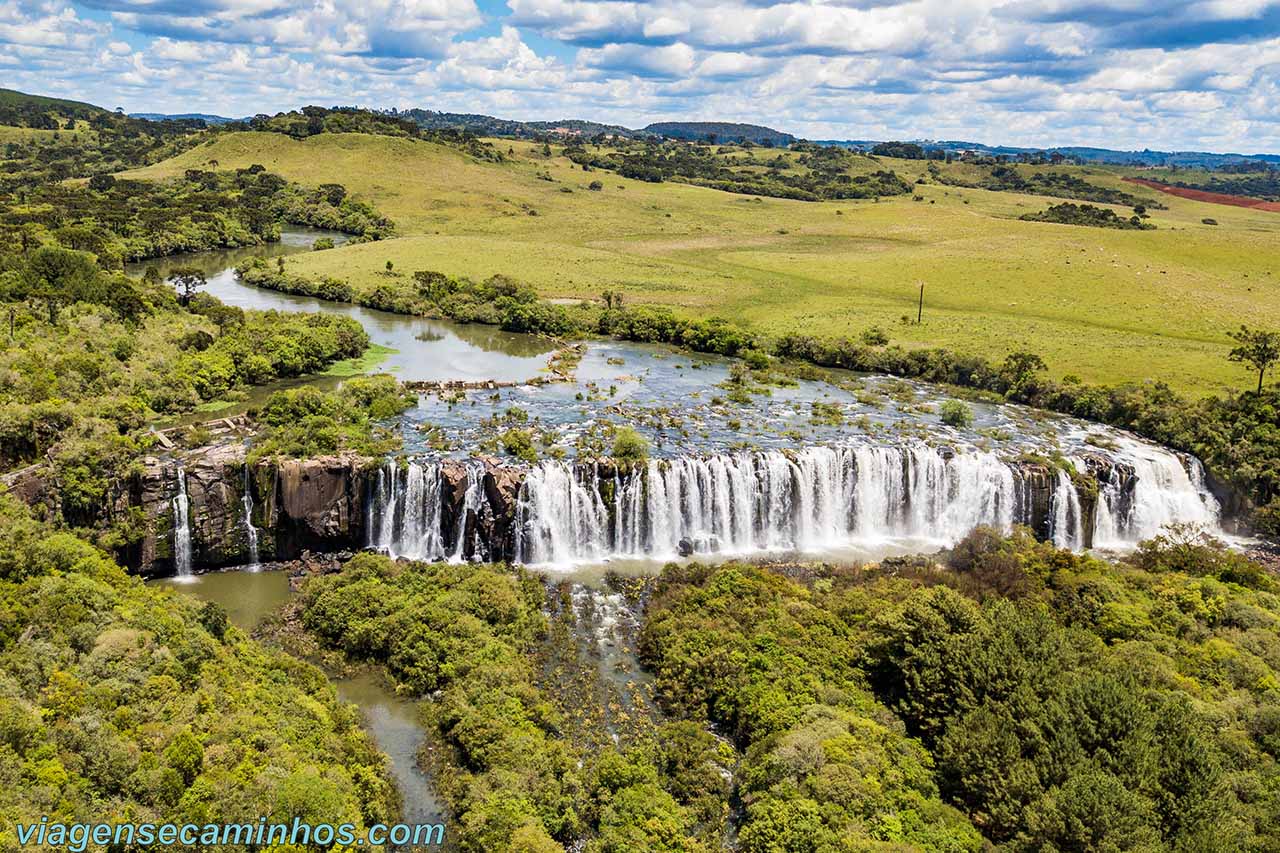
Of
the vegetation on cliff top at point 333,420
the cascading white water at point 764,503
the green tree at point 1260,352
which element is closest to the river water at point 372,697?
the vegetation on cliff top at point 333,420

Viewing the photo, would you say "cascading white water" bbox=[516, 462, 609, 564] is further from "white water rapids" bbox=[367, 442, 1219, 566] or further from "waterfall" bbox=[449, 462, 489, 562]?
"waterfall" bbox=[449, 462, 489, 562]

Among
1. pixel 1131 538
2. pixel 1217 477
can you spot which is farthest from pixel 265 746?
pixel 1217 477

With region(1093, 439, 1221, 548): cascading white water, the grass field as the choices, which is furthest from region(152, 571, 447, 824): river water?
the grass field

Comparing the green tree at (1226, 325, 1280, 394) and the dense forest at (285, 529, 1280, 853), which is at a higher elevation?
the green tree at (1226, 325, 1280, 394)

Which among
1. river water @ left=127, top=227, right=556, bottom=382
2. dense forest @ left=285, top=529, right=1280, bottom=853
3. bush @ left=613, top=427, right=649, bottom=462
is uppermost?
river water @ left=127, top=227, right=556, bottom=382

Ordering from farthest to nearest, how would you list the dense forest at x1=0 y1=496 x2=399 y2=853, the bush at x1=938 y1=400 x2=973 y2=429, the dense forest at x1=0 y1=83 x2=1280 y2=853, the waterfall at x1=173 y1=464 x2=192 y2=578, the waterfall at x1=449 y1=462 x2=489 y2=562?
the bush at x1=938 y1=400 x2=973 y2=429 → the waterfall at x1=449 y1=462 x2=489 y2=562 → the waterfall at x1=173 y1=464 x2=192 y2=578 → the dense forest at x1=0 y1=83 x2=1280 y2=853 → the dense forest at x1=0 y1=496 x2=399 y2=853

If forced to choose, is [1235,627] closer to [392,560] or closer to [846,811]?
[846,811]
